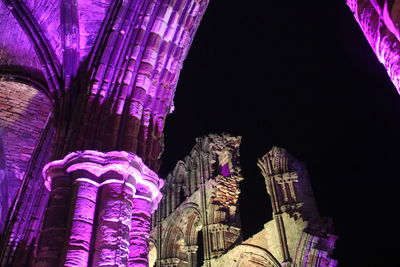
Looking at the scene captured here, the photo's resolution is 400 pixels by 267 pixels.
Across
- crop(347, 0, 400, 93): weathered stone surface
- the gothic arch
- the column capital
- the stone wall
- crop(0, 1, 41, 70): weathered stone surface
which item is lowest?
crop(347, 0, 400, 93): weathered stone surface

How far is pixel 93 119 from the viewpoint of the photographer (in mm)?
4285

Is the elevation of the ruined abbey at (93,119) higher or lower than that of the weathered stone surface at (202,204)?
lower

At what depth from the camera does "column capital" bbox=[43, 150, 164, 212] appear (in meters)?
3.81

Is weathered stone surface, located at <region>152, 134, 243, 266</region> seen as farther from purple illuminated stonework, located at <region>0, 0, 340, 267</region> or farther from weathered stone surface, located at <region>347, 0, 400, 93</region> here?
weathered stone surface, located at <region>347, 0, 400, 93</region>

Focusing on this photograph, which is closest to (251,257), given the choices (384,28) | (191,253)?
(191,253)

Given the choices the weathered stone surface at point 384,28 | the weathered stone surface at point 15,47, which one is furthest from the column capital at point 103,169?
the weathered stone surface at point 15,47

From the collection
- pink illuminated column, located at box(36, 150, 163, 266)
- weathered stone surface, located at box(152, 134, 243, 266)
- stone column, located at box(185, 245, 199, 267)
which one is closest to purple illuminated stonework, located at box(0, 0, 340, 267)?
pink illuminated column, located at box(36, 150, 163, 266)

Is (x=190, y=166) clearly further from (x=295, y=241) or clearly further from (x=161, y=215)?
(x=295, y=241)

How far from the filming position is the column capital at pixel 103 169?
3.81m

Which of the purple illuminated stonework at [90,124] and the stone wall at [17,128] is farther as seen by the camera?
the stone wall at [17,128]

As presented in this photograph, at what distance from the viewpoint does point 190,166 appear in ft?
49.2

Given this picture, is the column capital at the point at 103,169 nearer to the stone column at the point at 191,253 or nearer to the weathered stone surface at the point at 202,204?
the weathered stone surface at the point at 202,204

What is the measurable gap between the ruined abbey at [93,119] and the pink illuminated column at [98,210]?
0.03 feet

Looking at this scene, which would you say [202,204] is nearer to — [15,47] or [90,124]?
[15,47]
